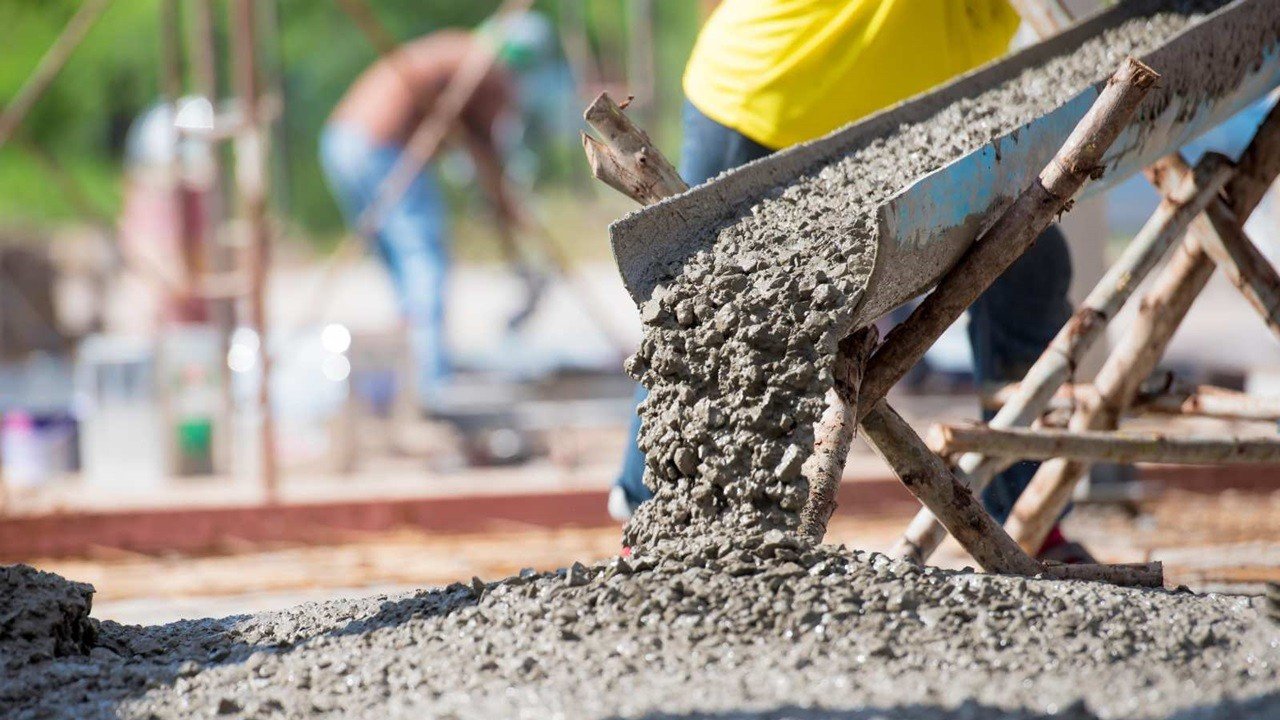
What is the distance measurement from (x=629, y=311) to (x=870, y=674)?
35.6 feet

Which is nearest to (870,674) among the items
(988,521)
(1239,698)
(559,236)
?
(1239,698)

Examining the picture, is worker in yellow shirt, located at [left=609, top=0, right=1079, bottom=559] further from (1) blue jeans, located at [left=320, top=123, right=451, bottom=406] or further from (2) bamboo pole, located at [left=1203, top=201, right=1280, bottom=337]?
(1) blue jeans, located at [left=320, top=123, right=451, bottom=406]

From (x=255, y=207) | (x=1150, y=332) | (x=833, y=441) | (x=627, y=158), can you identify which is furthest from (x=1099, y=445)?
(x=255, y=207)

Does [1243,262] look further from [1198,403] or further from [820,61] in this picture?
[820,61]

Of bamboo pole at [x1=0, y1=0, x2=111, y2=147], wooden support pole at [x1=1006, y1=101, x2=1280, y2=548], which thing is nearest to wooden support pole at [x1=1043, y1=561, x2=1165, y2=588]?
wooden support pole at [x1=1006, y1=101, x2=1280, y2=548]

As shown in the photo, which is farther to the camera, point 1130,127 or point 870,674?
point 1130,127

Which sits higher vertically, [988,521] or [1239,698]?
[988,521]

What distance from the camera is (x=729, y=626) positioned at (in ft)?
6.86

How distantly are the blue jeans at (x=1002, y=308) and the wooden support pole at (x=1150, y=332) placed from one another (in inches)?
7.9

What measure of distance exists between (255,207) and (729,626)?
144 inches

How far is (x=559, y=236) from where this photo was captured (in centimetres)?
1709

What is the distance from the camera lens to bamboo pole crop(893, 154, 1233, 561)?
307cm

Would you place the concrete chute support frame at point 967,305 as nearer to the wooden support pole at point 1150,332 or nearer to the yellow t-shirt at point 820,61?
the yellow t-shirt at point 820,61

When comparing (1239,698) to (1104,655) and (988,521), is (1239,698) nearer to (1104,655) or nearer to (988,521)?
(1104,655)
